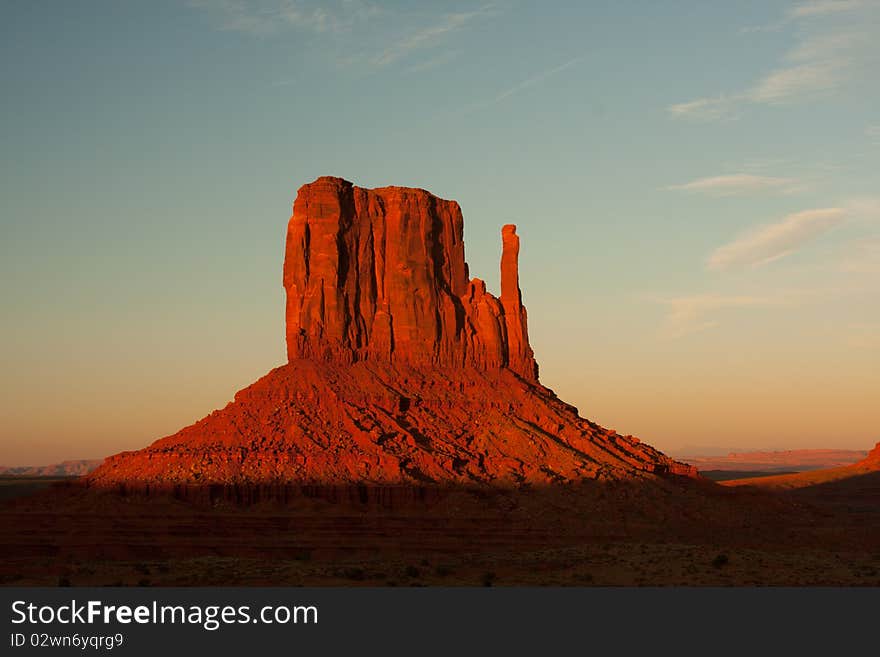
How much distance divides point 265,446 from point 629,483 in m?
26.9

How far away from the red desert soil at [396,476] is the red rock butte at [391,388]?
0.17 metres

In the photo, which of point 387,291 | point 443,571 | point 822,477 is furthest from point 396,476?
point 822,477

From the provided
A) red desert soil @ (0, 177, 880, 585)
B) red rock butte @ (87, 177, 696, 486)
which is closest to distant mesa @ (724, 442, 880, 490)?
red desert soil @ (0, 177, 880, 585)

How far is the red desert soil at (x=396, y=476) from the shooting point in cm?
7494

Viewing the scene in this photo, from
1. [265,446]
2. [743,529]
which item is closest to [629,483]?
[743,529]

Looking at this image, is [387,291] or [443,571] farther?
[387,291]

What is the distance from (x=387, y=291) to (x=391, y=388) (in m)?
10.0

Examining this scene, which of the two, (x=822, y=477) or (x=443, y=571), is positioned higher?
(x=822, y=477)

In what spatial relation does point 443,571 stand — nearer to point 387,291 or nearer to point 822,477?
point 387,291

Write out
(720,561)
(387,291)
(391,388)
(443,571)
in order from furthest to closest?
1. (387,291)
2. (391,388)
3. (443,571)
4. (720,561)

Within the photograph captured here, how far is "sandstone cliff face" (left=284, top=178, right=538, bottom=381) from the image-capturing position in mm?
108562

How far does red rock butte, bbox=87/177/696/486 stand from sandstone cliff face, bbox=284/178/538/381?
119mm

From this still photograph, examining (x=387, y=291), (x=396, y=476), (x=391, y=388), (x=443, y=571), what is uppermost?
(x=387, y=291)

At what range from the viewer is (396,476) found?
307 ft
